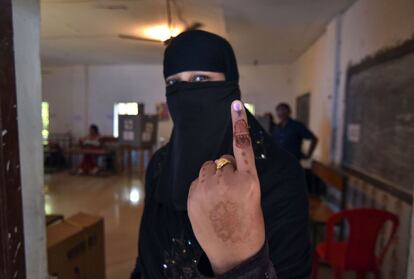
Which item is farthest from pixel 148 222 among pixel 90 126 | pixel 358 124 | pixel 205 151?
pixel 90 126

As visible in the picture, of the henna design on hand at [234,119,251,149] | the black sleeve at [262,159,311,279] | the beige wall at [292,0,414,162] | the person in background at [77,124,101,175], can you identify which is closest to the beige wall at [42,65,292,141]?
the person in background at [77,124,101,175]

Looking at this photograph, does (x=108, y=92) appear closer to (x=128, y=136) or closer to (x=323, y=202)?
(x=128, y=136)

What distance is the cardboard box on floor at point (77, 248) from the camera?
1.51m

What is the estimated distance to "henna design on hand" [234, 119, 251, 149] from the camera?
0.48 meters

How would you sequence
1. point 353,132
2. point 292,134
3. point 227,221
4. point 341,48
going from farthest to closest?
point 292,134 → point 341,48 → point 353,132 → point 227,221

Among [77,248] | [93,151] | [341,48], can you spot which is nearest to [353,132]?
[341,48]

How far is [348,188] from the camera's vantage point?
2.87 meters

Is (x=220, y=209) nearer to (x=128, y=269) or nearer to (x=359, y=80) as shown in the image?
(x=128, y=269)

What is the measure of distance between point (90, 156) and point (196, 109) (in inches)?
250

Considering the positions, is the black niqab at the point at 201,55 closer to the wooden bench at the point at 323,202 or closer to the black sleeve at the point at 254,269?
the black sleeve at the point at 254,269

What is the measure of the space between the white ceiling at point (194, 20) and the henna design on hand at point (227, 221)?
5.79 feet

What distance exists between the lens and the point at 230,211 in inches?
18.2

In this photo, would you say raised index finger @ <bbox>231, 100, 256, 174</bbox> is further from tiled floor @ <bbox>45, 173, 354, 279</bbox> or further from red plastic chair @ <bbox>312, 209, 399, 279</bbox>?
tiled floor @ <bbox>45, 173, 354, 279</bbox>

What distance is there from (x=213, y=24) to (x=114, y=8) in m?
1.19
